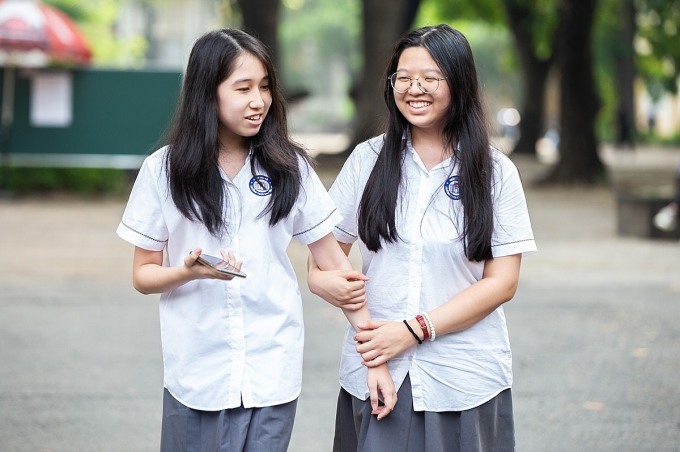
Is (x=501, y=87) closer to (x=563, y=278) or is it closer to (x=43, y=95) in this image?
(x=43, y=95)

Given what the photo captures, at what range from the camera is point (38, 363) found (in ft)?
24.7

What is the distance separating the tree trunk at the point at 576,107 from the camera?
2310 centimetres

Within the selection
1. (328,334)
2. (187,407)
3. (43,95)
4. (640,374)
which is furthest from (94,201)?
(187,407)

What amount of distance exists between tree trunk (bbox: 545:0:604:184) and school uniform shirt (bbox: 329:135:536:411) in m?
19.9

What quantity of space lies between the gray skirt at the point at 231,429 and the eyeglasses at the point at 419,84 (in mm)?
921

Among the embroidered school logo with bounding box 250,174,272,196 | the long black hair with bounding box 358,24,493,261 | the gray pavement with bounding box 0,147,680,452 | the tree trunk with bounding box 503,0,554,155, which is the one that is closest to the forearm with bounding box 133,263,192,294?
the embroidered school logo with bounding box 250,174,272,196

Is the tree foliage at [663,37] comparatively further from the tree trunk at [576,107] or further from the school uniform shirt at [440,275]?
the school uniform shirt at [440,275]

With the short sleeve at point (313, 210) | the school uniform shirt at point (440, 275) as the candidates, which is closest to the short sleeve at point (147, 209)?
the short sleeve at point (313, 210)

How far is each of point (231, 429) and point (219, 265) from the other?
511 mm

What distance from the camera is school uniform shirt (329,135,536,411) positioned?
3.42 meters

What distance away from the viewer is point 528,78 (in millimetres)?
36906

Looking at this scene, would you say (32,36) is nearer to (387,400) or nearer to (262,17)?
(262,17)

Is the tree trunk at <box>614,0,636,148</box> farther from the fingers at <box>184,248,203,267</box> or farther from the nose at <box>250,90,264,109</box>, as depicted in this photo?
the fingers at <box>184,248,203,267</box>

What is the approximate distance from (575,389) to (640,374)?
61 cm
